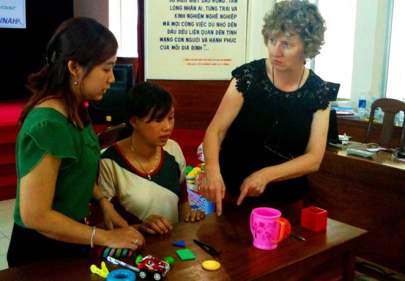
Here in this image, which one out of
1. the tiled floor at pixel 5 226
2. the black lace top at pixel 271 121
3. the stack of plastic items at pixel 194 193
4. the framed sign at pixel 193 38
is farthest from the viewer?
the framed sign at pixel 193 38

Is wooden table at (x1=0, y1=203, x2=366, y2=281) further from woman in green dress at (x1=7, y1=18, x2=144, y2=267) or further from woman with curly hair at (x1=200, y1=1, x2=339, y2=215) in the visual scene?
woman with curly hair at (x1=200, y1=1, x2=339, y2=215)

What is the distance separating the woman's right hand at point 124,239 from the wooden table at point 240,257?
1.9 inches

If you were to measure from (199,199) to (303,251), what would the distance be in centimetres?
148

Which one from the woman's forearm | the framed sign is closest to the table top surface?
the framed sign

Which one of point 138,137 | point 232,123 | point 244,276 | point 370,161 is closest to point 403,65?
point 370,161

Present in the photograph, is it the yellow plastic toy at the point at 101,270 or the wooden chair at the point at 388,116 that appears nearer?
the yellow plastic toy at the point at 101,270

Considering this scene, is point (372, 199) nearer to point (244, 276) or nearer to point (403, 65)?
point (403, 65)

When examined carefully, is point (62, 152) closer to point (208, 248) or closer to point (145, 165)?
point (208, 248)

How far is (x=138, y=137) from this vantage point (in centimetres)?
176

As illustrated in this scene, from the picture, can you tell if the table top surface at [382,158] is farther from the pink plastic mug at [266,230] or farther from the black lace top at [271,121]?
the pink plastic mug at [266,230]

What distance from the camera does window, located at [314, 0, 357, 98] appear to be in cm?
479

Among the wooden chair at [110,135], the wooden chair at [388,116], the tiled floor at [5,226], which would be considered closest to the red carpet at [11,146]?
the tiled floor at [5,226]

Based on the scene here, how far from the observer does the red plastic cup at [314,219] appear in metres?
1.57

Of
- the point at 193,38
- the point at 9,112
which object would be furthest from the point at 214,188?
the point at 9,112
